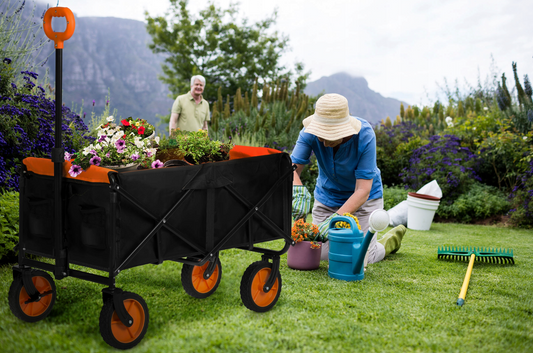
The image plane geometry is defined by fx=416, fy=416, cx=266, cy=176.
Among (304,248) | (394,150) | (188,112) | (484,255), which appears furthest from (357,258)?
(394,150)

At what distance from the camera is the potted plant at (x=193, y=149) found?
98.3 inches

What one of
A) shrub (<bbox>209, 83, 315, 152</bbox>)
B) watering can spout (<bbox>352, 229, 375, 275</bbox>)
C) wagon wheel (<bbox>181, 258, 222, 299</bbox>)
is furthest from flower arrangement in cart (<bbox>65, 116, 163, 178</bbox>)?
shrub (<bbox>209, 83, 315, 152</bbox>)

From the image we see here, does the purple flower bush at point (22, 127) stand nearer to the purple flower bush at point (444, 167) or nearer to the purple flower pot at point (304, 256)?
the purple flower pot at point (304, 256)

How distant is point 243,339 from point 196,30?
17.0m

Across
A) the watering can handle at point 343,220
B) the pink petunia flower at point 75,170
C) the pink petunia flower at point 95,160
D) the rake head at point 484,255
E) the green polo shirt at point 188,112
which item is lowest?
the rake head at point 484,255

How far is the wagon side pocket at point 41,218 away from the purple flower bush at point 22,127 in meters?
1.91

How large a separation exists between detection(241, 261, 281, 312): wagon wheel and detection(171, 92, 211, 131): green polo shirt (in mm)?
3893

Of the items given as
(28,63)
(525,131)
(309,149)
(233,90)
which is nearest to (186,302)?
(309,149)

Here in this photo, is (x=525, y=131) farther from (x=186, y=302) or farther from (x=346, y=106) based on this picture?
(x=186, y=302)

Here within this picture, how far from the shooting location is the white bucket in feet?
18.4

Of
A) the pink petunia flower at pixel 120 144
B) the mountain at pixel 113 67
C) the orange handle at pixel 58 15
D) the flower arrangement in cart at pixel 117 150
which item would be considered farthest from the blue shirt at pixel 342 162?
the mountain at pixel 113 67

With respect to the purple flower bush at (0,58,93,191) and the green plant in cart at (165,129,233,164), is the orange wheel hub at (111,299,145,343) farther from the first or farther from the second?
the purple flower bush at (0,58,93,191)

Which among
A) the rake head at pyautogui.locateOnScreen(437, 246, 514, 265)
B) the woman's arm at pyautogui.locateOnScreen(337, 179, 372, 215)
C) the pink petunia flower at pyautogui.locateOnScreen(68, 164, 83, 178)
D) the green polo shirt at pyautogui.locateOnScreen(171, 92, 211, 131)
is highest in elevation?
the green polo shirt at pyautogui.locateOnScreen(171, 92, 211, 131)

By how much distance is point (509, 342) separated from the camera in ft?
6.99
